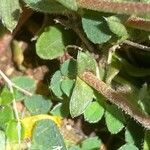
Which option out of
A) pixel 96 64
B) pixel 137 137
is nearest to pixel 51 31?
pixel 96 64

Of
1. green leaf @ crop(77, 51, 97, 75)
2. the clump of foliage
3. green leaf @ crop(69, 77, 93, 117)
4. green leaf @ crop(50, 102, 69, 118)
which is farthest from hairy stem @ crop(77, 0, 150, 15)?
green leaf @ crop(50, 102, 69, 118)

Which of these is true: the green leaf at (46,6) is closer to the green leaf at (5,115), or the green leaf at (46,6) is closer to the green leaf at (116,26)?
the green leaf at (116,26)

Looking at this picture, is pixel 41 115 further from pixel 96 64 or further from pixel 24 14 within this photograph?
pixel 24 14

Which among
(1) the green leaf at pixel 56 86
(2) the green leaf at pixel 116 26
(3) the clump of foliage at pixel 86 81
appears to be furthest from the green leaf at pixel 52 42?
(2) the green leaf at pixel 116 26

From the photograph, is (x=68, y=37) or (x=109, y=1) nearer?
(x=109, y=1)

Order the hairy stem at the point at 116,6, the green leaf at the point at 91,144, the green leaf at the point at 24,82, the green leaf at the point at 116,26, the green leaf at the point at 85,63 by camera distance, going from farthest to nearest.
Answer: the green leaf at the point at 24,82, the green leaf at the point at 91,144, the green leaf at the point at 85,63, the green leaf at the point at 116,26, the hairy stem at the point at 116,6

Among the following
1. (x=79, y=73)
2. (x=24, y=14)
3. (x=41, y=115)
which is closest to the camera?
(x=79, y=73)

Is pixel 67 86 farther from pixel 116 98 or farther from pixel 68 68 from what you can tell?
pixel 116 98
